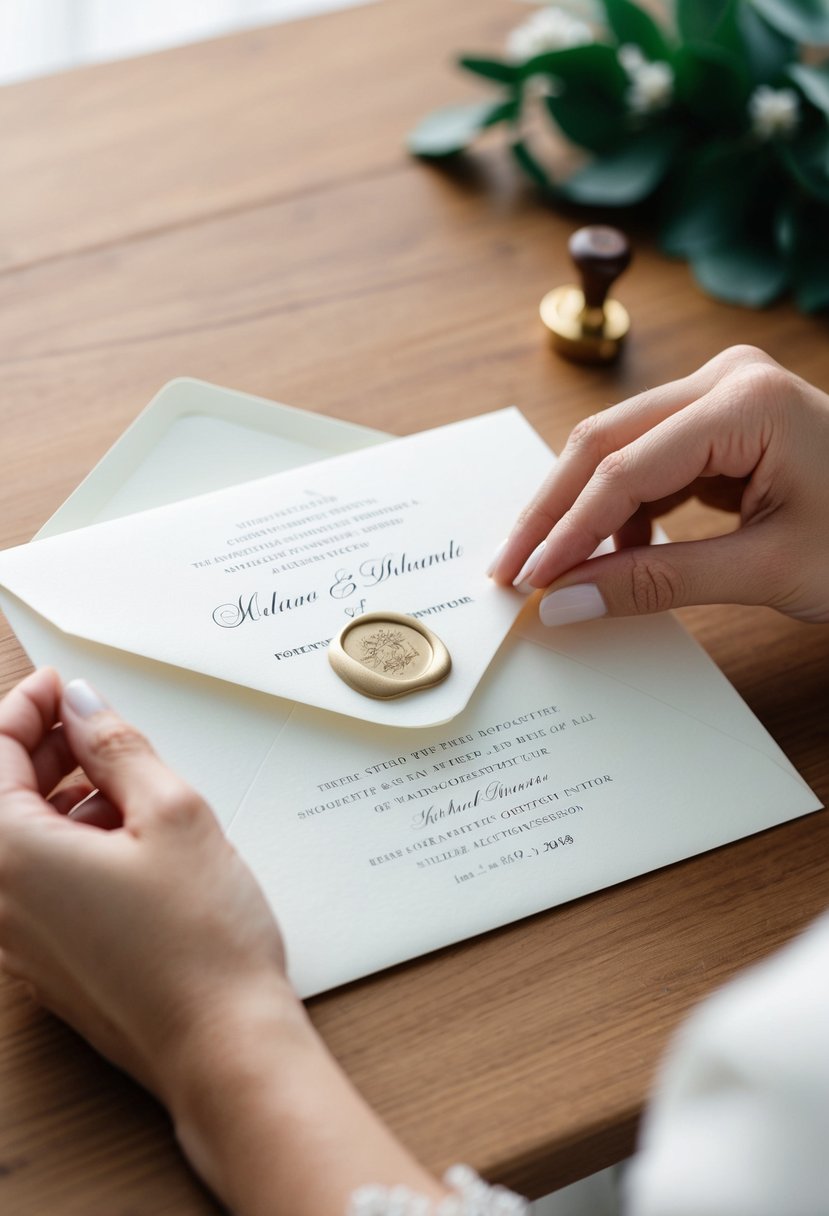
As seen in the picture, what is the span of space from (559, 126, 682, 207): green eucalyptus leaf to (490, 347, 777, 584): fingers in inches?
13.8

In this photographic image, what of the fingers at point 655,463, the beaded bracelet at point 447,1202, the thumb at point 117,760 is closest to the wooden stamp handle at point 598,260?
the fingers at point 655,463

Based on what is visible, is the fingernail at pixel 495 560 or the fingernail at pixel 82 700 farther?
the fingernail at pixel 495 560

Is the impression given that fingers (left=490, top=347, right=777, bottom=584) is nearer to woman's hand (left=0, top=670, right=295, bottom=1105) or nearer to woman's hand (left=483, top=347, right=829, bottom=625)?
woman's hand (left=483, top=347, right=829, bottom=625)

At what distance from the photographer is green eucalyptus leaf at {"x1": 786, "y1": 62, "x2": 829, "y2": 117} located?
947 millimetres

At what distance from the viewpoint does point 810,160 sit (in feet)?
3.22

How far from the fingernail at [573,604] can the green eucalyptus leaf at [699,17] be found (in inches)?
24.7

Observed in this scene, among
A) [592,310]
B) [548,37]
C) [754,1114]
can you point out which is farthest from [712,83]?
[754,1114]

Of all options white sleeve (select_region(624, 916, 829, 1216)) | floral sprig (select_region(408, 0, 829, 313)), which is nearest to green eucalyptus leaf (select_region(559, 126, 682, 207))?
floral sprig (select_region(408, 0, 829, 313))

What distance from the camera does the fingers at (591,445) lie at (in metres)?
0.72

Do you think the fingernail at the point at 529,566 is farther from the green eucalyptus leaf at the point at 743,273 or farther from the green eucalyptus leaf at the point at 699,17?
the green eucalyptus leaf at the point at 699,17

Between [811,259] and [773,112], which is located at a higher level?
[773,112]

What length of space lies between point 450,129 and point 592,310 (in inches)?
11.0

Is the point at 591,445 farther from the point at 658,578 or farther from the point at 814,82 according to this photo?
the point at 814,82

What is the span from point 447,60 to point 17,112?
43cm
